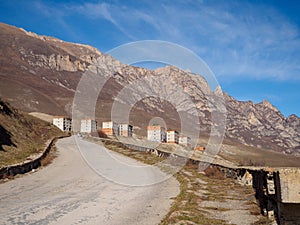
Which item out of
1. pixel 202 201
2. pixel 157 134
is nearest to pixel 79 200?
pixel 202 201

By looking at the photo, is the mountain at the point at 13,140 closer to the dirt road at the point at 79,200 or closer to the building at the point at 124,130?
the dirt road at the point at 79,200

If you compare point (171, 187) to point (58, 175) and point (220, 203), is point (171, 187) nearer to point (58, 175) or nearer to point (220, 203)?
point (220, 203)

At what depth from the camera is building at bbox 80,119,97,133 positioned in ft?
348

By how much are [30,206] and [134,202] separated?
161 inches

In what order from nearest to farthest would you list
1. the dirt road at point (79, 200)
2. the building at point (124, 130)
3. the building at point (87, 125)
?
the dirt road at point (79, 200) → the building at point (124, 130) → the building at point (87, 125)

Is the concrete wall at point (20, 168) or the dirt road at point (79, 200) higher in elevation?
the concrete wall at point (20, 168)

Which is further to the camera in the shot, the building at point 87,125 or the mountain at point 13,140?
the building at point 87,125

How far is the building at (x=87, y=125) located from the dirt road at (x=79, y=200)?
85.6 metres

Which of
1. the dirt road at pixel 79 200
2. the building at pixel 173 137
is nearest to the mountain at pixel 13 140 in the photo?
the dirt road at pixel 79 200

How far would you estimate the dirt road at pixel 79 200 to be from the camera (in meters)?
10.3

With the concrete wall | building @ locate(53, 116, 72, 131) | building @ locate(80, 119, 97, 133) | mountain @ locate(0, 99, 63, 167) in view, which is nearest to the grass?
the concrete wall

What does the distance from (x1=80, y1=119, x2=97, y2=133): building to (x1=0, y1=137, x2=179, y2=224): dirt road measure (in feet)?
281

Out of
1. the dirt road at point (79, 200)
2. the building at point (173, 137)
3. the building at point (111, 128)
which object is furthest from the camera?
the building at point (111, 128)

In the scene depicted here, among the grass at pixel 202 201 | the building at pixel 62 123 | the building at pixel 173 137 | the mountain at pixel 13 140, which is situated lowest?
the grass at pixel 202 201
